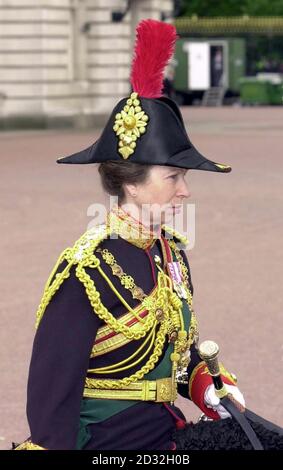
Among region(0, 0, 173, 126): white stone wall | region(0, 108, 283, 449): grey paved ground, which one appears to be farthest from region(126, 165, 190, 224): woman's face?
region(0, 0, 173, 126): white stone wall

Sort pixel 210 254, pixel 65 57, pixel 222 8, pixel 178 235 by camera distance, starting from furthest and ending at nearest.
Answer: pixel 222 8 → pixel 65 57 → pixel 210 254 → pixel 178 235

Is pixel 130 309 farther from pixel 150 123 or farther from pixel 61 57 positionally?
pixel 61 57

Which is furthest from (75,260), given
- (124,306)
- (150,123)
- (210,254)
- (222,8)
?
(222,8)

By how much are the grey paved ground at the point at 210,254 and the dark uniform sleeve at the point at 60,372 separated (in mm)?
2581

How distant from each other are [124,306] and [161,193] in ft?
0.97

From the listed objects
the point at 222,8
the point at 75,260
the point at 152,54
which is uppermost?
the point at 152,54

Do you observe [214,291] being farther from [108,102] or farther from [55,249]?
[108,102]

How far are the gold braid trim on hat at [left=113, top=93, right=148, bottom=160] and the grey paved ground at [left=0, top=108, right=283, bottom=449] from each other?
2.73 meters

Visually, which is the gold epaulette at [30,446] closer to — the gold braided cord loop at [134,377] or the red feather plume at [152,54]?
the gold braided cord loop at [134,377]

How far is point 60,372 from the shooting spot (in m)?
2.97

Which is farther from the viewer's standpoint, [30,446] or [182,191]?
[182,191]

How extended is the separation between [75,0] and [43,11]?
1720 mm

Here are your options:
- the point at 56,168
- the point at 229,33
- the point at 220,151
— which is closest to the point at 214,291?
the point at 56,168

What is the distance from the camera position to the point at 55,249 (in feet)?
35.2
